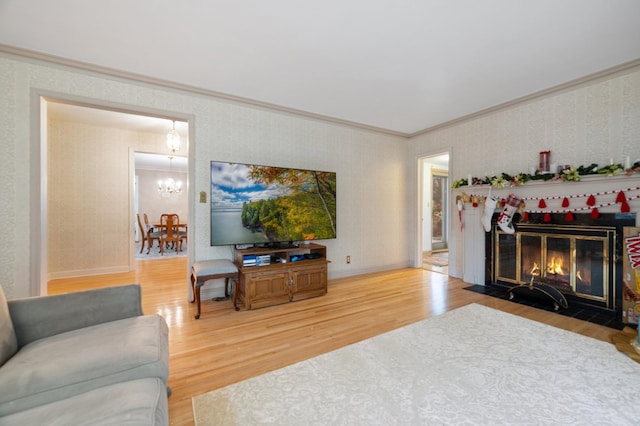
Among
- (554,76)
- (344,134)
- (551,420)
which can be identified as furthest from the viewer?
(344,134)

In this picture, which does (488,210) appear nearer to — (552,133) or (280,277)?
(552,133)

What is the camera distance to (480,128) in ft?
13.9

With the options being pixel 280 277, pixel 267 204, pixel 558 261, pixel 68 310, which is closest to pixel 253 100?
pixel 267 204

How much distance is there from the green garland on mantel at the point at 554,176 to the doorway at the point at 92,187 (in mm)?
5064

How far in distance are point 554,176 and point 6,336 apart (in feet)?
16.7

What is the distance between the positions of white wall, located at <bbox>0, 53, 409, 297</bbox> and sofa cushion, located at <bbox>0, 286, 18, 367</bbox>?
71.1 inches

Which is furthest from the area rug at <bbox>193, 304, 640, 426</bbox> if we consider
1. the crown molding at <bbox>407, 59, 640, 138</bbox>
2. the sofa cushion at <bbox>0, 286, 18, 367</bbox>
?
the crown molding at <bbox>407, 59, 640, 138</bbox>

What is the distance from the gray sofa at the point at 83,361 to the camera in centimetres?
98

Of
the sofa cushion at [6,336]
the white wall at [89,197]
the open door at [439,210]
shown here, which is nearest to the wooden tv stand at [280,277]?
the sofa cushion at [6,336]

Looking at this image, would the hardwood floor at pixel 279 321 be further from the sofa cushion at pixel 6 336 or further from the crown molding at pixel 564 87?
the crown molding at pixel 564 87

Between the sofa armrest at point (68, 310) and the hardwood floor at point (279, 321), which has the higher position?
the sofa armrest at point (68, 310)

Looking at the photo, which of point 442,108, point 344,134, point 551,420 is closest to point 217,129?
point 344,134

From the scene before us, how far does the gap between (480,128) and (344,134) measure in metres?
2.20

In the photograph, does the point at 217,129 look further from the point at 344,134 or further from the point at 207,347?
the point at 207,347
